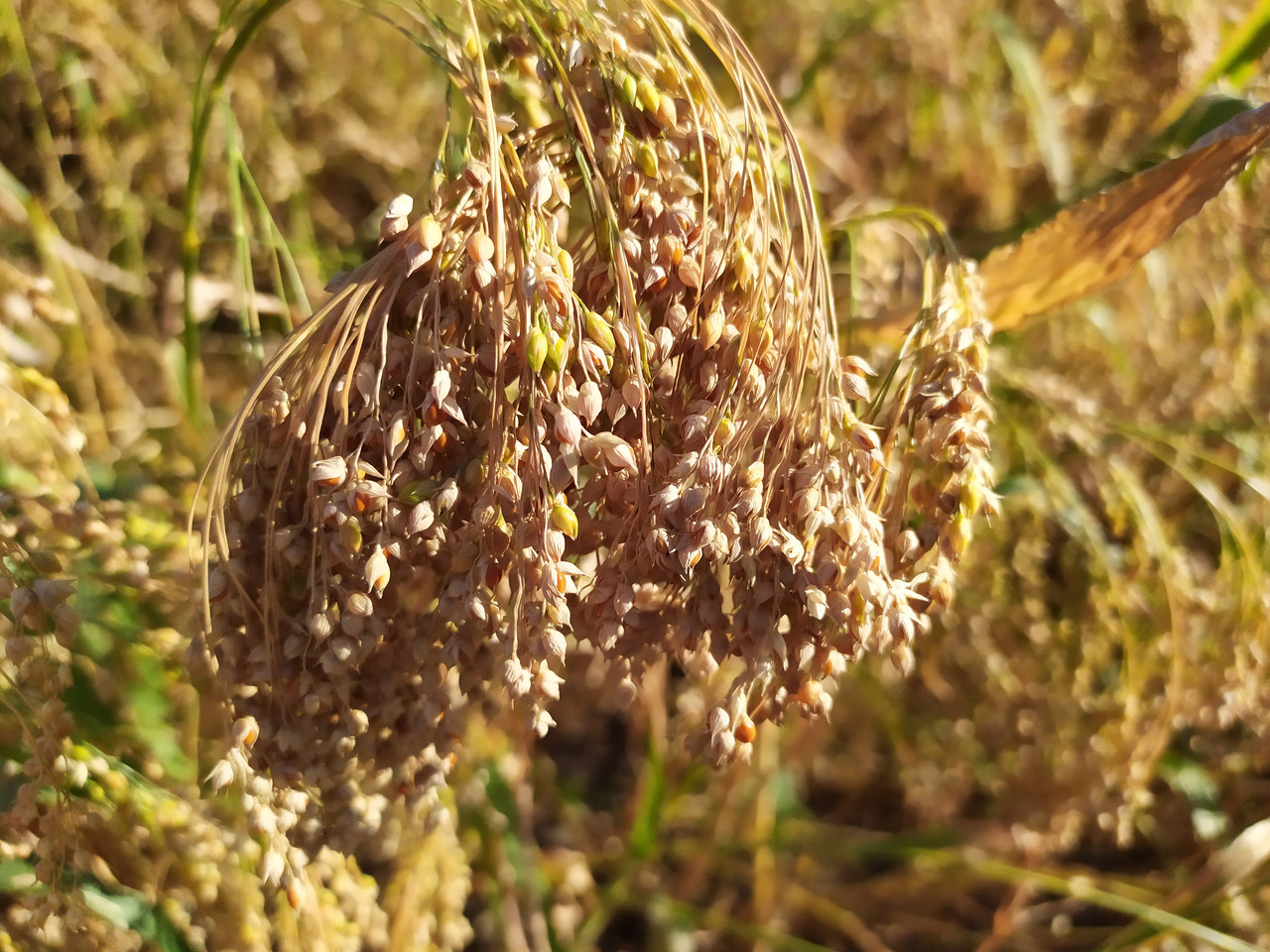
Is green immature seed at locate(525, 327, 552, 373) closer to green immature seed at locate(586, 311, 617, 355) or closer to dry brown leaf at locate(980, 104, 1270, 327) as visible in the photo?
green immature seed at locate(586, 311, 617, 355)


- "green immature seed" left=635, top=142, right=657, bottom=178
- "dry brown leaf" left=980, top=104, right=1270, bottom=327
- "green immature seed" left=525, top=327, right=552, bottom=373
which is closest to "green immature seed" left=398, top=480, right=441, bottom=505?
"green immature seed" left=525, top=327, right=552, bottom=373

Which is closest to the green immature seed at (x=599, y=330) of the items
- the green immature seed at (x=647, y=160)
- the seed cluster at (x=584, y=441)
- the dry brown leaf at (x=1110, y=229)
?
the seed cluster at (x=584, y=441)

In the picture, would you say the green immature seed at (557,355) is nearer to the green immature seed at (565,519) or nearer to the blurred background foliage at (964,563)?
the green immature seed at (565,519)

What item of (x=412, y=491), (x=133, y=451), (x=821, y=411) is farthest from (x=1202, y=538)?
(x=133, y=451)

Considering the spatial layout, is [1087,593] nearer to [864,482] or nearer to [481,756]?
[864,482]

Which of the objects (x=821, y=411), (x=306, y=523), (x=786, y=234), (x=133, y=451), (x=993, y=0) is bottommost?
(x=133, y=451)
